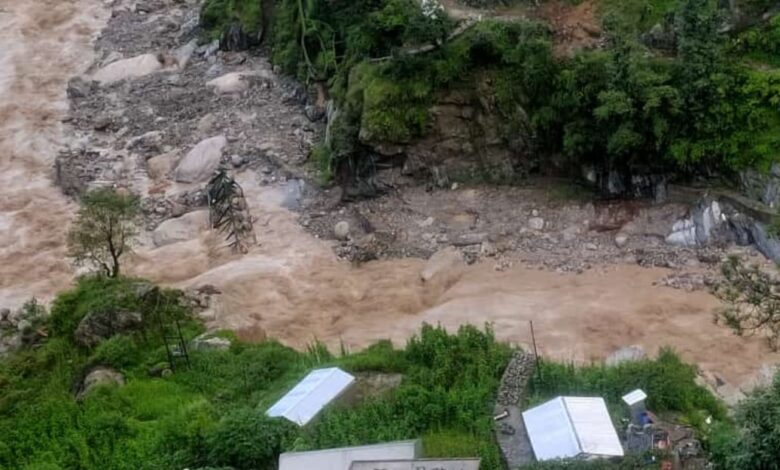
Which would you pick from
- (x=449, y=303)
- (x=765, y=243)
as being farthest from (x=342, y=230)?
(x=765, y=243)

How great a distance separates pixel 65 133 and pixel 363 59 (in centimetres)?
1045

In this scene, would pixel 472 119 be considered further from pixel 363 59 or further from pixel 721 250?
pixel 721 250

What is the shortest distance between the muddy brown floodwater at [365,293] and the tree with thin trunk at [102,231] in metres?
2.17

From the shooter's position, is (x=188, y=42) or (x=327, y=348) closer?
(x=327, y=348)

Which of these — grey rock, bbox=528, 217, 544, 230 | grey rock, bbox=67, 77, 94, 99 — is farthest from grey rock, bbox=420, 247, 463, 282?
grey rock, bbox=67, 77, 94, 99

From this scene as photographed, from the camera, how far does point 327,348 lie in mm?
21047

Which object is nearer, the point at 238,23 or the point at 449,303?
the point at 449,303

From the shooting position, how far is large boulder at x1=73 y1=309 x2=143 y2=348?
20.6m

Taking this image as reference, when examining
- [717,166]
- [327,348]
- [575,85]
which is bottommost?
[327,348]

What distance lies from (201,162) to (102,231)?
23.1 ft

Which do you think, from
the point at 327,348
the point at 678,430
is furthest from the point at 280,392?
the point at 678,430

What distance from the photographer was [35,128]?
31.8 metres

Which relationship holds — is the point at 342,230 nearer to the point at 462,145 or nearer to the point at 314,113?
the point at 462,145

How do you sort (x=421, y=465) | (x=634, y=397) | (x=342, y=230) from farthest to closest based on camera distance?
(x=342, y=230) < (x=634, y=397) < (x=421, y=465)
